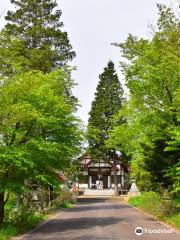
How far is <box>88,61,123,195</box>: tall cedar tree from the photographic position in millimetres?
68438

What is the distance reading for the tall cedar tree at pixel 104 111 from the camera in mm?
68438

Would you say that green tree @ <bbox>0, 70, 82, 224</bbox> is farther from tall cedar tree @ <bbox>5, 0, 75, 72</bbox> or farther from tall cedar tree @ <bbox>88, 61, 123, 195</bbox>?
tall cedar tree @ <bbox>88, 61, 123, 195</bbox>

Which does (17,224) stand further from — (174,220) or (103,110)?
(103,110)

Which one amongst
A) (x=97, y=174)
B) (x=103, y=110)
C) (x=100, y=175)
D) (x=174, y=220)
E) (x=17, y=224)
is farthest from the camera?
(x=97, y=174)

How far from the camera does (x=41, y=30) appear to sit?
3991 cm

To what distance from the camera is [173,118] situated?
25.6 m

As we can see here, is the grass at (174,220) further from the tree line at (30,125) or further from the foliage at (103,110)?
the foliage at (103,110)

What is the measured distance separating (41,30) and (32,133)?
19.8 m

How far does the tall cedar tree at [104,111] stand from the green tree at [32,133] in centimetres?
4396

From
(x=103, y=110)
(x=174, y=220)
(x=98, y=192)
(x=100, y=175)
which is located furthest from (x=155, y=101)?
(x=100, y=175)

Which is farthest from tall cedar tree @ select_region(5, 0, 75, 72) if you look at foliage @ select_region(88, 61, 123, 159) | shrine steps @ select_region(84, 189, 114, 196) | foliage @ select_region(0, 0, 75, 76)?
shrine steps @ select_region(84, 189, 114, 196)

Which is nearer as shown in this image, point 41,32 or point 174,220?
point 174,220

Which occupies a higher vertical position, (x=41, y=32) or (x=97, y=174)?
(x=41, y=32)

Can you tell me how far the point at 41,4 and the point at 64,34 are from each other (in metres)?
3.40
